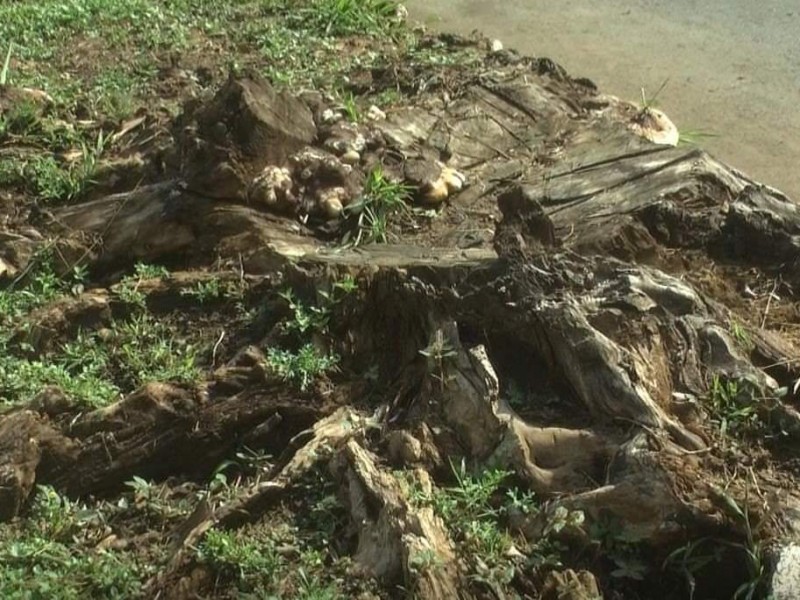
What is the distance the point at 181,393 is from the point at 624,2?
18.0 feet

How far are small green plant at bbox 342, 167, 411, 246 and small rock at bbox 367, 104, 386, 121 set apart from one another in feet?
2.07

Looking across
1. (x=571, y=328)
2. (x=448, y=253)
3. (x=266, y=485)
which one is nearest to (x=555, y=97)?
(x=448, y=253)

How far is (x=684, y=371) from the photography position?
12.4 feet

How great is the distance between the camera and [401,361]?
4273 mm

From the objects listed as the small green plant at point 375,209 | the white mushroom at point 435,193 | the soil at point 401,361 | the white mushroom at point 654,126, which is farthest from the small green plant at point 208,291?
the white mushroom at point 654,126

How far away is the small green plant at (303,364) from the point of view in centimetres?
431

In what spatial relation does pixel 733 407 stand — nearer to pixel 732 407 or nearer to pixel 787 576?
pixel 732 407

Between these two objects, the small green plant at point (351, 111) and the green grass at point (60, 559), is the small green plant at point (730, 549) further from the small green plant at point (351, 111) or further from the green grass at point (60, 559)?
the small green plant at point (351, 111)

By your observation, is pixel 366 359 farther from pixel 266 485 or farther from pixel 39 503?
pixel 39 503

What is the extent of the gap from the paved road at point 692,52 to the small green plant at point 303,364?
3118 millimetres

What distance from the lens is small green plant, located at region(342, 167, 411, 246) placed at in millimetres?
5137

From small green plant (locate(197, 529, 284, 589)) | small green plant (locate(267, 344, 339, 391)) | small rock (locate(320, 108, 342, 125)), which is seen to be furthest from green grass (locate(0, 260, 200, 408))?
small rock (locate(320, 108, 342, 125))

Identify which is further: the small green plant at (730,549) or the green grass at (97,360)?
the green grass at (97,360)

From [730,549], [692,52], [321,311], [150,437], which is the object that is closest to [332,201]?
[321,311]
